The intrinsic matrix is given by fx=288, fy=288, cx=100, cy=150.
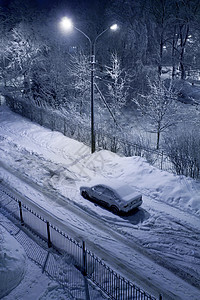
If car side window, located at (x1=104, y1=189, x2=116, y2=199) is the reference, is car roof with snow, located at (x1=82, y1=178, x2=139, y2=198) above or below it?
above

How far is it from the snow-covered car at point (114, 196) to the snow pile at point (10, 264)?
4825 mm

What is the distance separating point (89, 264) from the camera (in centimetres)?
1060

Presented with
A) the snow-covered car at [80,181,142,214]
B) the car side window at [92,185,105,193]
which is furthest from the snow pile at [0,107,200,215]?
the car side window at [92,185,105,193]

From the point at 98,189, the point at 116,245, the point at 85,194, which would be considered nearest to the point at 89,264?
the point at 116,245

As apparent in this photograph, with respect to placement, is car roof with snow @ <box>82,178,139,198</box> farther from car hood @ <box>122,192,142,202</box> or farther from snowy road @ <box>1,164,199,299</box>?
snowy road @ <box>1,164,199,299</box>

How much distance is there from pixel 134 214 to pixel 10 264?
21.2 ft

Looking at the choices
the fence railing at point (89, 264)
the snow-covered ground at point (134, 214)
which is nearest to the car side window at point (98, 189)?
the snow-covered ground at point (134, 214)

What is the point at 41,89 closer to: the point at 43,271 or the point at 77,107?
the point at 77,107

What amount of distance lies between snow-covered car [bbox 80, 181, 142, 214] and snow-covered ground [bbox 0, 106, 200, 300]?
0.39 m

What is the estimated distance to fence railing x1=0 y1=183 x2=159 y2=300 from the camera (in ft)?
30.1

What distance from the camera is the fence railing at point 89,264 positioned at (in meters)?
9.16

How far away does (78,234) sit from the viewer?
12.8m

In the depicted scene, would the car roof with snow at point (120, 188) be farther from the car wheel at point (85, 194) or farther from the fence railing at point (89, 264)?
the fence railing at point (89, 264)

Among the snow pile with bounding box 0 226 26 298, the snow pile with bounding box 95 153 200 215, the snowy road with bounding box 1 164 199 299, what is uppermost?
the snow pile with bounding box 95 153 200 215
